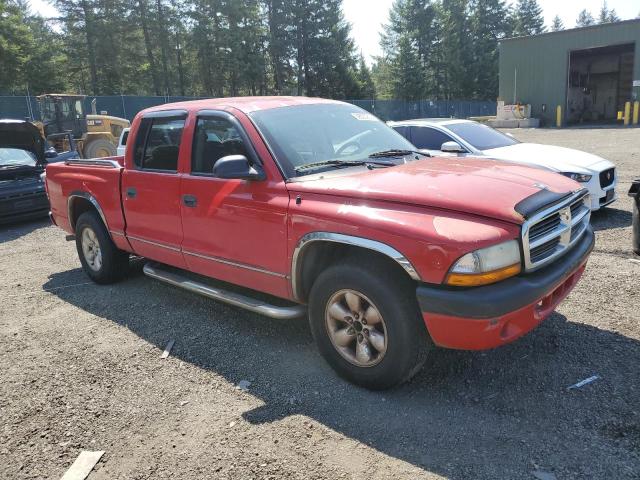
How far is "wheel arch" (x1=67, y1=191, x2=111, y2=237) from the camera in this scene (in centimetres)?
544

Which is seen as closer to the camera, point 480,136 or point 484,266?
point 484,266

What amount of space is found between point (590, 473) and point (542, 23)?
8380 cm

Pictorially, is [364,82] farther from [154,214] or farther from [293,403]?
[293,403]

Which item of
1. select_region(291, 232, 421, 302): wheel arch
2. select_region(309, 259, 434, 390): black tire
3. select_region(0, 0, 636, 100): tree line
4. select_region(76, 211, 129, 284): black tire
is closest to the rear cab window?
select_region(76, 211, 129, 284): black tire

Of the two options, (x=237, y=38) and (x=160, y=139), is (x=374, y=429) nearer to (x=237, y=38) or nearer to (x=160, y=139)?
(x=160, y=139)

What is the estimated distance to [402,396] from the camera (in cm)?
327

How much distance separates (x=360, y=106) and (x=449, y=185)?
32477mm

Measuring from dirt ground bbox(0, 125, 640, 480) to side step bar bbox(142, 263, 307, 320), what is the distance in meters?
0.37

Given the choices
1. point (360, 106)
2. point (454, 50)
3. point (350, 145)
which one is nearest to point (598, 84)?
point (360, 106)

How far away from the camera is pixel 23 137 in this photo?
35.4 feet

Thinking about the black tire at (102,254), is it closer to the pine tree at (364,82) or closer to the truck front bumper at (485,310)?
the truck front bumper at (485,310)

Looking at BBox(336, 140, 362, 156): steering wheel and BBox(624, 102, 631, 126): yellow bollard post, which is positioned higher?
BBox(336, 140, 362, 156): steering wheel

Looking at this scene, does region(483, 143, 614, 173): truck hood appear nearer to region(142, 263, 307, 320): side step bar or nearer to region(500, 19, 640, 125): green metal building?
region(142, 263, 307, 320): side step bar

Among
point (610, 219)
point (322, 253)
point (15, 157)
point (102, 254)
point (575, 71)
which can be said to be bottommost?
point (610, 219)
